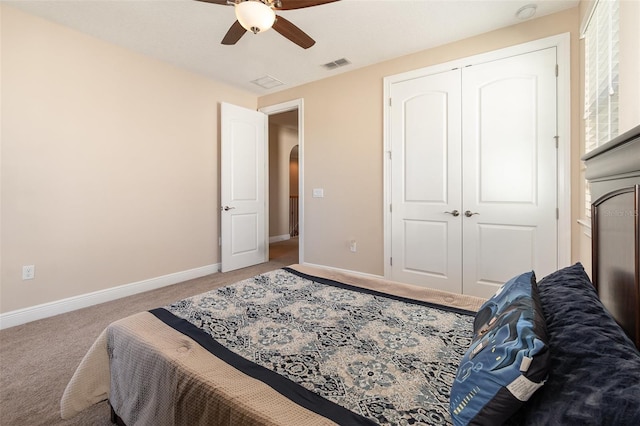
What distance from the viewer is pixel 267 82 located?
4219 mm

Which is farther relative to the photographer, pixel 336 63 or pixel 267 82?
pixel 267 82

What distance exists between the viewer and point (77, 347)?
2229 millimetres

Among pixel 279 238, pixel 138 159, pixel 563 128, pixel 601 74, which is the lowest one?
pixel 279 238

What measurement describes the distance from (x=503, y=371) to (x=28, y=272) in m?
3.62

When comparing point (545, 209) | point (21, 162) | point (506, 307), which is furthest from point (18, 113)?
point (545, 209)

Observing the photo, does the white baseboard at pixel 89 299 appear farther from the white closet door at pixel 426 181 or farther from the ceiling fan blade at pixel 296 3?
the ceiling fan blade at pixel 296 3

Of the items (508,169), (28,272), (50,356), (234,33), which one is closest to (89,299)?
(28,272)

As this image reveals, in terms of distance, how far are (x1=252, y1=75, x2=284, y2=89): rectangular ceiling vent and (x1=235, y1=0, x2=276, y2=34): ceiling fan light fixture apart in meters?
2.26

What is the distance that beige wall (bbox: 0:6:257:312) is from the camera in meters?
2.59

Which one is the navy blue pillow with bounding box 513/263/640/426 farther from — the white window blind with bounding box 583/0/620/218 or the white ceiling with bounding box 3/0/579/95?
the white ceiling with bounding box 3/0/579/95

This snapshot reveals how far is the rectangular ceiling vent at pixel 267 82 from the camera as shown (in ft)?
13.4

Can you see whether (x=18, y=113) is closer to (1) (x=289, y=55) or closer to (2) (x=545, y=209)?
(1) (x=289, y=55)

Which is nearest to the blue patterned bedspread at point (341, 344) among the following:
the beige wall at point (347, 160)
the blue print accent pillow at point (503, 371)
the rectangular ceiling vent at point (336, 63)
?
the blue print accent pillow at point (503, 371)

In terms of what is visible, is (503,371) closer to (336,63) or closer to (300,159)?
(336,63)
